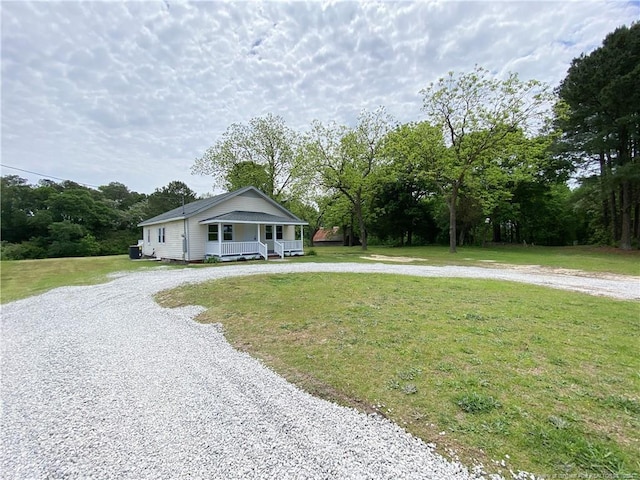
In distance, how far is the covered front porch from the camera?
16.7 meters

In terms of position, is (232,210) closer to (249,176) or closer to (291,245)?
(291,245)

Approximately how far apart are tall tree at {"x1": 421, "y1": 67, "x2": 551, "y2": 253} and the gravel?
19.8m

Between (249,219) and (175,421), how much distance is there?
1564 cm

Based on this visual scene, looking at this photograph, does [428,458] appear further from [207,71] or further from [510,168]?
[510,168]

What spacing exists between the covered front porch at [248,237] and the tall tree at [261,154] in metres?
7.96

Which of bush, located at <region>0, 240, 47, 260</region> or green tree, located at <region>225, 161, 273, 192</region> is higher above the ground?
green tree, located at <region>225, 161, 273, 192</region>

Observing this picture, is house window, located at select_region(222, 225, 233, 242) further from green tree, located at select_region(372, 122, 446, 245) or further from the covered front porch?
green tree, located at select_region(372, 122, 446, 245)

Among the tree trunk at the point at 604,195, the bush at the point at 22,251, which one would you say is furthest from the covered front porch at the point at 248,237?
the bush at the point at 22,251

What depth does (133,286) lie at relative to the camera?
9.16m

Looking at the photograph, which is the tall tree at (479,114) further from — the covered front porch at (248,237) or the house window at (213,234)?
the house window at (213,234)

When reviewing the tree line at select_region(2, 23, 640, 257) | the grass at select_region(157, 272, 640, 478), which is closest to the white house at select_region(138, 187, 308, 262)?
the tree line at select_region(2, 23, 640, 257)

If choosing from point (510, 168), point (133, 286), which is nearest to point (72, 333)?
point (133, 286)

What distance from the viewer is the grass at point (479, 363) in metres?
2.08

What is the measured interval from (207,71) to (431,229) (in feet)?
88.9
